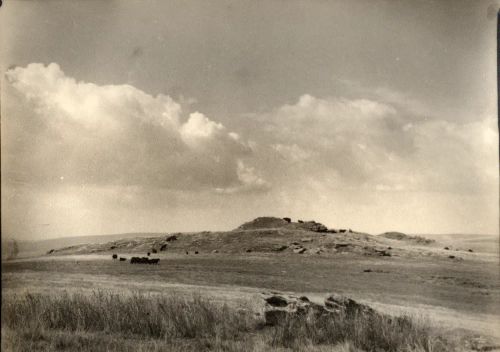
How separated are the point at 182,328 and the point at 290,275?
3514 mm

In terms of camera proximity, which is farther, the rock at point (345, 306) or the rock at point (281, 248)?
the rock at point (281, 248)

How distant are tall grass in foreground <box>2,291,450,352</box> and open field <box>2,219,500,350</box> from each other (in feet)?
0.53

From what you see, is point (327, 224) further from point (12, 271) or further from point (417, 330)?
point (12, 271)

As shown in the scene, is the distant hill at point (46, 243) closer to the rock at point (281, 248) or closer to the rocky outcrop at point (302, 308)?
the rocky outcrop at point (302, 308)

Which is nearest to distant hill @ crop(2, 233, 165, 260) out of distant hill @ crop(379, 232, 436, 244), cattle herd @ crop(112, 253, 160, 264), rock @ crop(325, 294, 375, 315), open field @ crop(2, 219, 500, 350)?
open field @ crop(2, 219, 500, 350)

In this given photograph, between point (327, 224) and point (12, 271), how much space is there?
206 inches

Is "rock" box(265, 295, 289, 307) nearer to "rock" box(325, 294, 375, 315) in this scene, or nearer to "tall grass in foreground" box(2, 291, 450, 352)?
"tall grass in foreground" box(2, 291, 450, 352)

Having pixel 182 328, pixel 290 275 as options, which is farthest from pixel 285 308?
pixel 290 275

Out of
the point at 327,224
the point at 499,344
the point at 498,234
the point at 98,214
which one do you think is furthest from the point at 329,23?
the point at 499,344

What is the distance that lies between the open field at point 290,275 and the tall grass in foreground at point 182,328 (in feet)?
0.53

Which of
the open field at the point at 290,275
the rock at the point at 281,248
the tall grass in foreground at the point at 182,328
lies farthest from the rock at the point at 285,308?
the rock at the point at 281,248

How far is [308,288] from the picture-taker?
912 cm

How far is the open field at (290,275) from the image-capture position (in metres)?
7.41

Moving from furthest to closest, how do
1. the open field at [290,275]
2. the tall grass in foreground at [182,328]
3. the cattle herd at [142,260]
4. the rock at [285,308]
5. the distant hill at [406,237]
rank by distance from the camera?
the cattle herd at [142,260]
the distant hill at [406,237]
the open field at [290,275]
the rock at [285,308]
the tall grass in foreground at [182,328]
